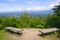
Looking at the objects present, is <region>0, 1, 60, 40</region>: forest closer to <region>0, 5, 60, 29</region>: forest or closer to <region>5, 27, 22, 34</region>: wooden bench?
<region>0, 5, 60, 29</region>: forest

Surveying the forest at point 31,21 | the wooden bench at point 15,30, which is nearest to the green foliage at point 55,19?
the forest at point 31,21

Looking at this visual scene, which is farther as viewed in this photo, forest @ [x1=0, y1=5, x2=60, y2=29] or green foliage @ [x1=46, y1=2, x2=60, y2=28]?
forest @ [x1=0, y1=5, x2=60, y2=29]

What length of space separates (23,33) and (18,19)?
193cm

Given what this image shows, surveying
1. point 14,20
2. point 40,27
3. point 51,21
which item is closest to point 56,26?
point 51,21

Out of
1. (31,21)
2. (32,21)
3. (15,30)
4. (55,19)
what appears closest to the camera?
(15,30)

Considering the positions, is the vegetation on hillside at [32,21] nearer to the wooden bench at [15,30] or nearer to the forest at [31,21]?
the forest at [31,21]

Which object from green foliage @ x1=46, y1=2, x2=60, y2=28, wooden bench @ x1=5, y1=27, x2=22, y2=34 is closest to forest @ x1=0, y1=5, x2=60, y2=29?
green foliage @ x1=46, y1=2, x2=60, y2=28

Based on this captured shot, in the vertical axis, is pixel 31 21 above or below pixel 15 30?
above

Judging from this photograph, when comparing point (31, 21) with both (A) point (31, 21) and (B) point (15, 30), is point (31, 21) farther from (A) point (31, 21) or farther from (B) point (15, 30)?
(B) point (15, 30)

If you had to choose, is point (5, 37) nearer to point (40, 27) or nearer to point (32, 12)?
point (40, 27)

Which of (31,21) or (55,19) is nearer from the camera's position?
(55,19)

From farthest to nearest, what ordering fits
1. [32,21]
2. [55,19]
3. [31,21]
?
[31,21], [32,21], [55,19]

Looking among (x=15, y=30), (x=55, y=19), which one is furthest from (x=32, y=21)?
(x=15, y=30)

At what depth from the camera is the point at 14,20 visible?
1184 cm
